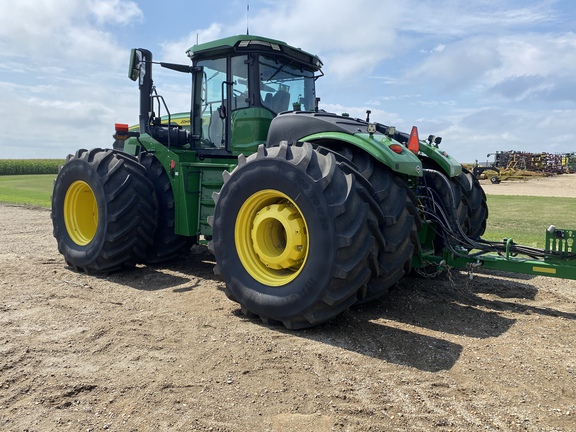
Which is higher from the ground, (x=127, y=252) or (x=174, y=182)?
(x=174, y=182)

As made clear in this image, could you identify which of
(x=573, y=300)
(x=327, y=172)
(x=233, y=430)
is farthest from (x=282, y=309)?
Result: (x=573, y=300)

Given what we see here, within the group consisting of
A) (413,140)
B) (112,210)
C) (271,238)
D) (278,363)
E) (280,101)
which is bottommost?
(278,363)

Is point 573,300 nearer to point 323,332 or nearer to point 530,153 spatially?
point 323,332

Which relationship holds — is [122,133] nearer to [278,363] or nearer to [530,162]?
[278,363]

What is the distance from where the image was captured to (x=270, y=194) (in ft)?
15.1

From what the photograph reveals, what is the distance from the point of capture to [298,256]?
4457mm

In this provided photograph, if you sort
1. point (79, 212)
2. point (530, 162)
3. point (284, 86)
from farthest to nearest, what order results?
point (530, 162)
point (79, 212)
point (284, 86)

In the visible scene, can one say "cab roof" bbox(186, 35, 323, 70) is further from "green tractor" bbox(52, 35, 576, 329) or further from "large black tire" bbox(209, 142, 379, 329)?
"large black tire" bbox(209, 142, 379, 329)

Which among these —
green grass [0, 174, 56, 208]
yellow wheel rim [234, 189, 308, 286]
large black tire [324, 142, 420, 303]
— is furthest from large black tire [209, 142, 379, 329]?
green grass [0, 174, 56, 208]

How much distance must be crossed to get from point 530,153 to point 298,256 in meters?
47.2

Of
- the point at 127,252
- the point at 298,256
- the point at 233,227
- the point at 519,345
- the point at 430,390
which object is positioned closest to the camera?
the point at 430,390

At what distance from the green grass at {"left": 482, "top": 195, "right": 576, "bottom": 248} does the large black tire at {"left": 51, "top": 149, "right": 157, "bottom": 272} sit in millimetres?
6125

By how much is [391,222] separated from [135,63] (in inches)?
154

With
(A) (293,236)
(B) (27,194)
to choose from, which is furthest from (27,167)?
(A) (293,236)
